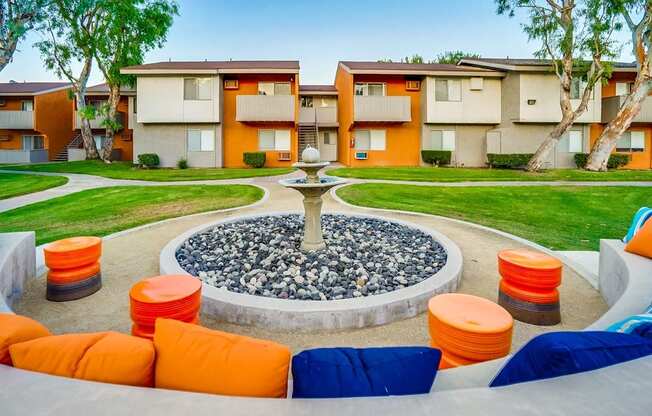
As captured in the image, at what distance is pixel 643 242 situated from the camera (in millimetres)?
4676

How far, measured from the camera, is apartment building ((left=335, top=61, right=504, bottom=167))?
2547cm

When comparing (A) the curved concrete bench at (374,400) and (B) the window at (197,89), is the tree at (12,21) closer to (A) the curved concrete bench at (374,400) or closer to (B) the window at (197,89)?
(B) the window at (197,89)

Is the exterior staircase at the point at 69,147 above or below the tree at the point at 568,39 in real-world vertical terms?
below

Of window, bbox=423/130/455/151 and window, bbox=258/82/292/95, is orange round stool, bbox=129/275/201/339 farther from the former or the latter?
window, bbox=423/130/455/151

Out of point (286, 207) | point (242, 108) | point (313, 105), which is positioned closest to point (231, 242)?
point (286, 207)

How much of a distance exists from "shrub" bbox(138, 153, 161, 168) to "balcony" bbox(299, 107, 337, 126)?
11.4m

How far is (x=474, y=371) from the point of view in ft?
6.79

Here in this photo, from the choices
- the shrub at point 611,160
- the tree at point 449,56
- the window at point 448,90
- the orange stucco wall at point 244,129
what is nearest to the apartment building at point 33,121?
the orange stucco wall at point 244,129

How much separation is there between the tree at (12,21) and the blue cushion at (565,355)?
27115 mm

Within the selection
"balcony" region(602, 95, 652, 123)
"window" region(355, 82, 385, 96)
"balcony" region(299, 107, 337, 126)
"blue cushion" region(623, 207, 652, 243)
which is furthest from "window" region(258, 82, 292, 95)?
"blue cushion" region(623, 207, 652, 243)

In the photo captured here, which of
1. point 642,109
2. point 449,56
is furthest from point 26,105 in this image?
point 449,56

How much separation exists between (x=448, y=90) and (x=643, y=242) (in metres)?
23.6

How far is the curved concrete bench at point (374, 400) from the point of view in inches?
61.2

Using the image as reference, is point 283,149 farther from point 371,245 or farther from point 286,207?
point 371,245
